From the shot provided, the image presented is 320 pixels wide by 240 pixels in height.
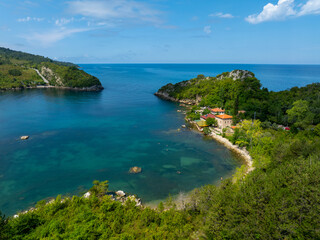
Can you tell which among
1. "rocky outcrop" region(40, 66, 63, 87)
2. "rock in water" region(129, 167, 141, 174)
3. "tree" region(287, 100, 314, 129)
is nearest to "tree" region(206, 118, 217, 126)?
"tree" region(287, 100, 314, 129)

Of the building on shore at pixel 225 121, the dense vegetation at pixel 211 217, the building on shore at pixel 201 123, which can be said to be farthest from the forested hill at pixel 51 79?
the dense vegetation at pixel 211 217

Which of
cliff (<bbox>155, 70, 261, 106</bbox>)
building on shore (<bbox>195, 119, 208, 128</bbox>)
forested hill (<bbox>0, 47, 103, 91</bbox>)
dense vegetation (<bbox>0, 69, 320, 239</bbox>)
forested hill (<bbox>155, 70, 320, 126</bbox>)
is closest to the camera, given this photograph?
dense vegetation (<bbox>0, 69, 320, 239</bbox>)

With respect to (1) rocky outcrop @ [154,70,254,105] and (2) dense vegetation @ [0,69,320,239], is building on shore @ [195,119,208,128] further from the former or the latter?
(1) rocky outcrop @ [154,70,254,105]

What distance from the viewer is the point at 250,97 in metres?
82.4

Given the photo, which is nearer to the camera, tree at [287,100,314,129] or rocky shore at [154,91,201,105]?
tree at [287,100,314,129]

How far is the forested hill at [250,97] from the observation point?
5978 centimetres

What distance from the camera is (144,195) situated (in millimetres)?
32281

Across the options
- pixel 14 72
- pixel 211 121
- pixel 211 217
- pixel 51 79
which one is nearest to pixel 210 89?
pixel 211 121

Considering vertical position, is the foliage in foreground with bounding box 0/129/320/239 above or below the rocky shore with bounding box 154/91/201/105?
below

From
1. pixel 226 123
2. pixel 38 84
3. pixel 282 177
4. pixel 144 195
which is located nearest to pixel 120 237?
pixel 144 195

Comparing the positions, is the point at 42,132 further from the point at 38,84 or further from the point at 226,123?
the point at 38,84

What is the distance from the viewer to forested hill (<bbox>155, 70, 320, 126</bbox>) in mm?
59781

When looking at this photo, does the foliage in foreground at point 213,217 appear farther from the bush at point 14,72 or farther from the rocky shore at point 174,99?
the bush at point 14,72

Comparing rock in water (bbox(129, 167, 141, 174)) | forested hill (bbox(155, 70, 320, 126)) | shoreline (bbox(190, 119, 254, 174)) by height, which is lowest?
rock in water (bbox(129, 167, 141, 174))
